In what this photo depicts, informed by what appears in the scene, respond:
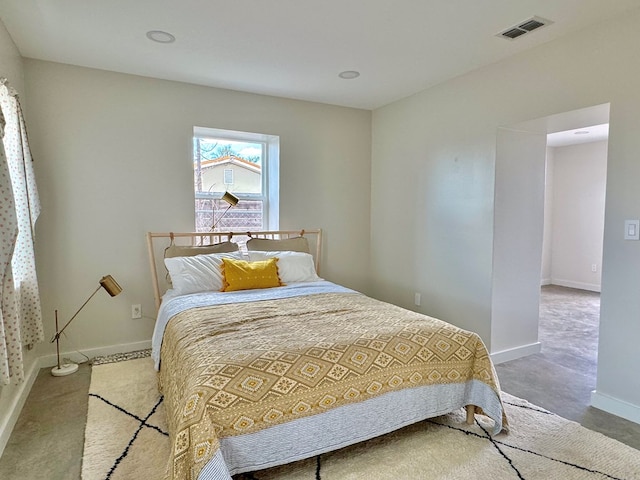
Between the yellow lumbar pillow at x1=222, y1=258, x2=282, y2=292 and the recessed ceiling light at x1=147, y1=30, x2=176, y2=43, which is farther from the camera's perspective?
the yellow lumbar pillow at x1=222, y1=258, x2=282, y2=292

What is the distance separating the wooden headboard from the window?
134mm

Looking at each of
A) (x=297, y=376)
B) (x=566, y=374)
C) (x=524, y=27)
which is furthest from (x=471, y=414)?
(x=524, y=27)

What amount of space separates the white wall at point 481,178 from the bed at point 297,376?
1.01 meters

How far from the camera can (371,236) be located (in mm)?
4398

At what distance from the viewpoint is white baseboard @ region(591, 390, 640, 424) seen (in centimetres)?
222

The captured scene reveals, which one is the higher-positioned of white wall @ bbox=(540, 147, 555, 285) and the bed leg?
white wall @ bbox=(540, 147, 555, 285)

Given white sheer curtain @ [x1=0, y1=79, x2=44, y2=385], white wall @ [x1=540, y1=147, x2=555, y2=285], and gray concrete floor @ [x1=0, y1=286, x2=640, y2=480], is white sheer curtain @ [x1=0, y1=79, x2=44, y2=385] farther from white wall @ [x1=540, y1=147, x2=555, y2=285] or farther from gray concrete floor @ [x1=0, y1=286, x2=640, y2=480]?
white wall @ [x1=540, y1=147, x2=555, y2=285]

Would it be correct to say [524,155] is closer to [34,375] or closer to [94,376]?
[94,376]

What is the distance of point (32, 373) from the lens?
108 inches

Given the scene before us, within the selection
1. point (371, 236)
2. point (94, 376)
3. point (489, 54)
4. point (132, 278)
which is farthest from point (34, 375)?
point (489, 54)

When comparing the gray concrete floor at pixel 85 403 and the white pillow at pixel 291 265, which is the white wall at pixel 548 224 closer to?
the gray concrete floor at pixel 85 403

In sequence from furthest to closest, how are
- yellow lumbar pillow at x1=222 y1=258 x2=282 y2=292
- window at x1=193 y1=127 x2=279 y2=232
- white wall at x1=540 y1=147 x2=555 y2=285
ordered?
white wall at x1=540 y1=147 x2=555 y2=285 → window at x1=193 y1=127 x2=279 y2=232 → yellow lumbar pillow at x1=222 y1=258 x2=282 y2=292

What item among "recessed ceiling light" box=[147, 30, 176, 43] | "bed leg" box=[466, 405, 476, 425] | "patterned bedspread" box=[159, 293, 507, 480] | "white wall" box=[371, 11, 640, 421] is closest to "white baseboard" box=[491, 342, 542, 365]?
"white wall" box=[371, 11, 640, 421]

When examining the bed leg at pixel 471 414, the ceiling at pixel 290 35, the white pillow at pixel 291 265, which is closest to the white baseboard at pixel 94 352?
the white pillow at pixel 291 265
